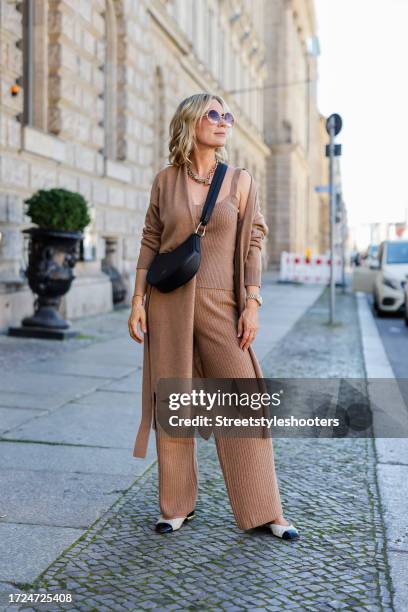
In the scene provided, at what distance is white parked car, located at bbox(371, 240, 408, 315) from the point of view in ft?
56.0

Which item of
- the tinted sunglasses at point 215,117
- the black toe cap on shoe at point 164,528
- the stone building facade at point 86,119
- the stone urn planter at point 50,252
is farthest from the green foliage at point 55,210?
the black toe cap on shoe at point 164,528

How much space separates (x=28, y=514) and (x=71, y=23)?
421 inches

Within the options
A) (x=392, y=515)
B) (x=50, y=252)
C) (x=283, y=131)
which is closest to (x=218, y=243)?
(x=392, y=515)

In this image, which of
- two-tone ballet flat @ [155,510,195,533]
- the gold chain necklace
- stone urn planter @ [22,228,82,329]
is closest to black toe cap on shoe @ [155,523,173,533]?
two-tone ballet flat @ [155,510,195,533]

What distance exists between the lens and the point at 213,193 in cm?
330

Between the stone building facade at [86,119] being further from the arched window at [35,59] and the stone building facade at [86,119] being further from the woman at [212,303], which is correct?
the woman at [212,303]

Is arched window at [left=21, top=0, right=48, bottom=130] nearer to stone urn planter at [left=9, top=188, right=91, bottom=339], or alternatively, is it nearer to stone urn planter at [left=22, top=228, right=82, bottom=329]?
stone urn planter at [left=9, top=188, right=91, bottom=339]

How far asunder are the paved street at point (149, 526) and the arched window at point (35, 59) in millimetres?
6870

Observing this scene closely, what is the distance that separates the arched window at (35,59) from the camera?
12273mm

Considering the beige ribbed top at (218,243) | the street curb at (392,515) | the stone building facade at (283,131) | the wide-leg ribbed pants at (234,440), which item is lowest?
the street curb at (392,515)

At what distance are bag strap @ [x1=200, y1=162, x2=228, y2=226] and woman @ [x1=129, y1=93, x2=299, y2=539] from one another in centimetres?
3

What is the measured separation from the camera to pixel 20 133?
11289 mm

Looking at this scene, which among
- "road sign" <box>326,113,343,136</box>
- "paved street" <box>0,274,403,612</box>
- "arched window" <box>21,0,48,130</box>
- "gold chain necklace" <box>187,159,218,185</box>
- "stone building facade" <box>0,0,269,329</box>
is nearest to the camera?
"paved street" <box>0,274,403,612</box>

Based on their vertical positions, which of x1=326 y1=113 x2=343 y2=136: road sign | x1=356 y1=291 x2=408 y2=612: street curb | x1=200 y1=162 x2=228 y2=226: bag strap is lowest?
x1=356 y1=291 x2=408 y2=612: street curb
